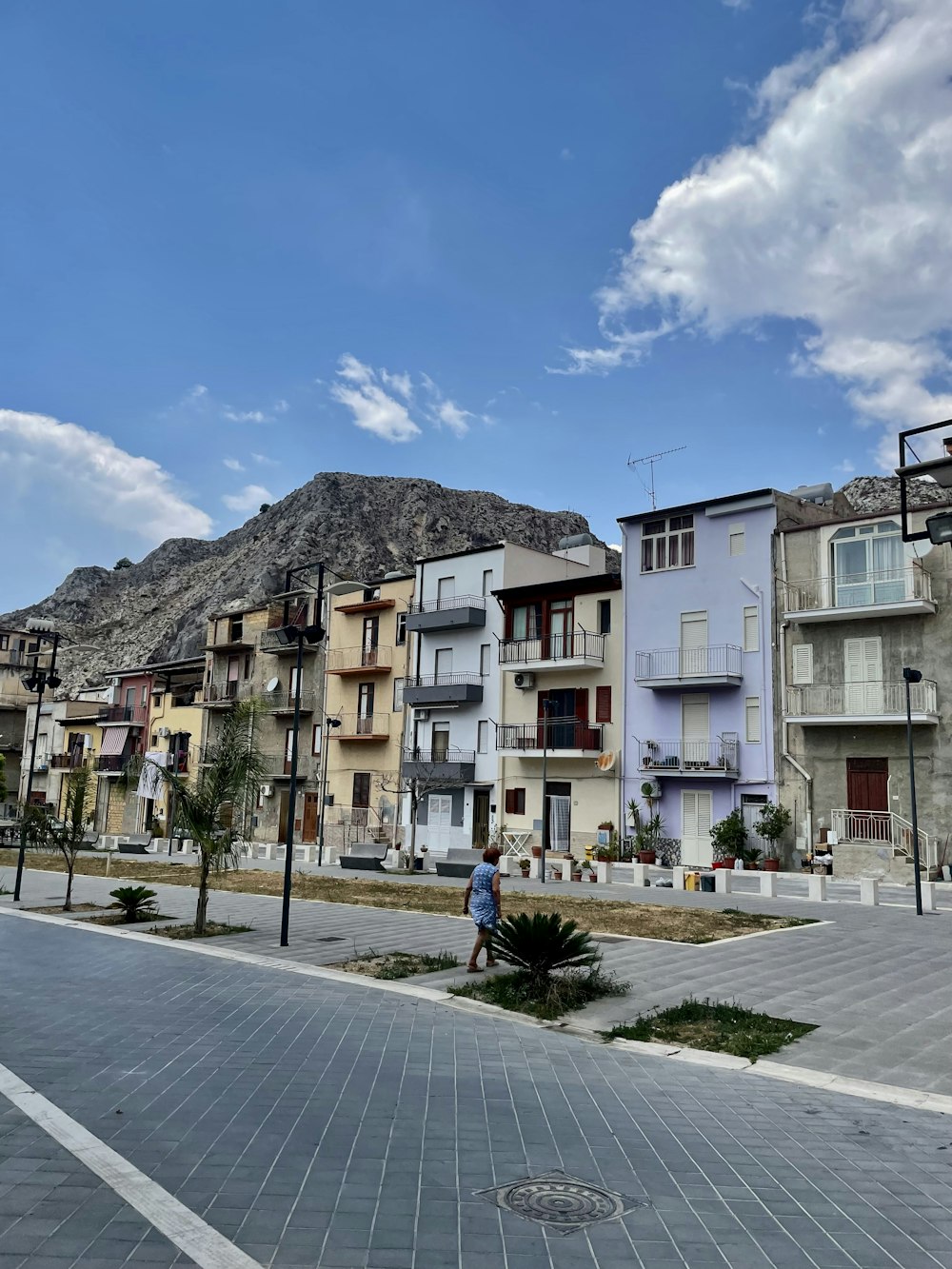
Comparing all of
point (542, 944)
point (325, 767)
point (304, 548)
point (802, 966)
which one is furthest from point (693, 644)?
point (304, 548)

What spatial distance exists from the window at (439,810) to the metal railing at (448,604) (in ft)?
27.5

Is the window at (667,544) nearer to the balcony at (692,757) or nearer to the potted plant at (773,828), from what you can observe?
the balcony at (692,757)

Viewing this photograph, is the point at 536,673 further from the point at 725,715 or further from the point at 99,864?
the point at 99,864

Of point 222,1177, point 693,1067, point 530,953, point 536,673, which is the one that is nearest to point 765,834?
point 536,673

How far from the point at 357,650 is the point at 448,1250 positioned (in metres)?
44.8

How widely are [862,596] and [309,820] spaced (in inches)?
1188

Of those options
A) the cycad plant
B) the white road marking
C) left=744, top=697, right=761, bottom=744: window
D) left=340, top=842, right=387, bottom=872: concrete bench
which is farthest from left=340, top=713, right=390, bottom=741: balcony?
the white road marking

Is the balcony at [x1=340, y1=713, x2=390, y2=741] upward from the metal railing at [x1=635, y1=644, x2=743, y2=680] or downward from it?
downward

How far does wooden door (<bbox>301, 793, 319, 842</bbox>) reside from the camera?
49219 millimetres

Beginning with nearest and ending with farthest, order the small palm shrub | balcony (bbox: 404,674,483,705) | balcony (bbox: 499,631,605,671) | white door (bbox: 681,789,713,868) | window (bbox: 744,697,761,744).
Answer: the small palm shrub, window (bbox: 744,697,761,744), white door (bbox: 681,789,713,868), balcony (bbox: 499,631,605,671), balcony (bbox: 404,674,483,705)

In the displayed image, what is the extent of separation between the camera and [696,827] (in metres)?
33.9

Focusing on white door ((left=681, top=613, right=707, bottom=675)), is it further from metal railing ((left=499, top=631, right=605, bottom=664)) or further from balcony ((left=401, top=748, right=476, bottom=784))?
balcony ((left=401, top=748, right=476, bottom=784))

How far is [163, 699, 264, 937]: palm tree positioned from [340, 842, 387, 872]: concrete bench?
17.7m

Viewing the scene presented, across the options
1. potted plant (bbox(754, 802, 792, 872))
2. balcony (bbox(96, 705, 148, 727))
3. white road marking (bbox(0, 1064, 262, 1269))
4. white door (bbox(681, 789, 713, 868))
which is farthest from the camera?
balcony (bbox(96, 705, 148, 727))
